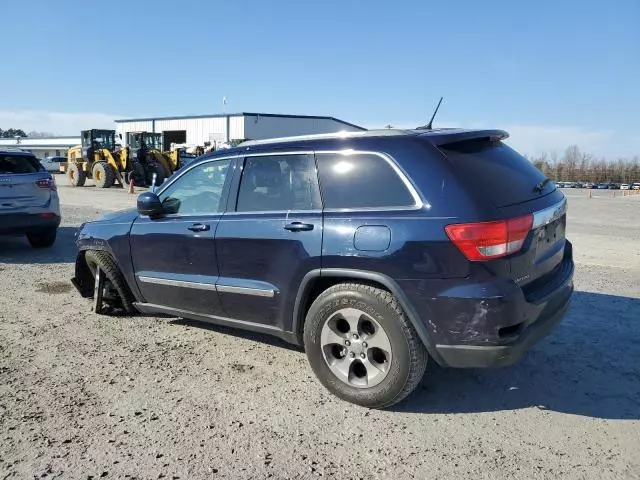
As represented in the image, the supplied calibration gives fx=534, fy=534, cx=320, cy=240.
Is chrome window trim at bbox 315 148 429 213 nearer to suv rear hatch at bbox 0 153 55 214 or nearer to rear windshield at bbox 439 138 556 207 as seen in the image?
rear windshield at bbox 439 138 556 207

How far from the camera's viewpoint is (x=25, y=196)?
858 cm

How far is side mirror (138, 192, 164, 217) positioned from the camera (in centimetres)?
460

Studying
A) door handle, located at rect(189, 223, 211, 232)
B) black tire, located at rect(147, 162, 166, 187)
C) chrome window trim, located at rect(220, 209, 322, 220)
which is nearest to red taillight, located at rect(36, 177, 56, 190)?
door handle, located at rect(189, 223, 211, 232)

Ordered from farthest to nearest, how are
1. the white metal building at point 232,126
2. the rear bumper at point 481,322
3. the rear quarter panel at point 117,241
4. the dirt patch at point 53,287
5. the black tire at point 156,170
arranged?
the white metal building at point 232,126
the black tire at point 156,170
the dirt patch at point 53,287
the rear quarter panel at point 117,241
the rear bumper at point 481,322

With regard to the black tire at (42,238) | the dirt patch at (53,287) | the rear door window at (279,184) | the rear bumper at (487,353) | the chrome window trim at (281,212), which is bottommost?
the dirt patch at (53,287)

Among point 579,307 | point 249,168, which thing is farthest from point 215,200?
point 579,307

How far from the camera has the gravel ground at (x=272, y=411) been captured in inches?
111

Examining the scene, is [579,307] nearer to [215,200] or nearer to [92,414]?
[215,200]

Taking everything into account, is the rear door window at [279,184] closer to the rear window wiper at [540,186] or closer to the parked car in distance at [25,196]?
the rear window wiper at [540,186]

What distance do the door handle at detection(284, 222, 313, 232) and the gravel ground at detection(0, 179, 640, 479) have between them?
3.66 ft

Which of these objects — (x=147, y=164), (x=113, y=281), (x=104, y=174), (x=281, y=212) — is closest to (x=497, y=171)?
(x=281, y=212)

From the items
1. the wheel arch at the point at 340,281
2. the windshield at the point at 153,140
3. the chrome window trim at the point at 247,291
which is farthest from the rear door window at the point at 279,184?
the windshield at the point at 153,140

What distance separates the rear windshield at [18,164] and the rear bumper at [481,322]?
7.89m

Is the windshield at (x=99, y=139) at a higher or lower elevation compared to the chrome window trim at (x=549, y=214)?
higher
